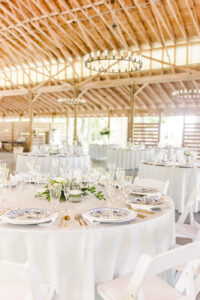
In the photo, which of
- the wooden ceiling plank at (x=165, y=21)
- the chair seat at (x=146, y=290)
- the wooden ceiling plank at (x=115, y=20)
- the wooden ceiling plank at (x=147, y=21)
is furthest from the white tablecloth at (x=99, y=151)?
the chair seat at (x=146, y=290)

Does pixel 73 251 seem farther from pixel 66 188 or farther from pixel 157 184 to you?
pixel 157 184

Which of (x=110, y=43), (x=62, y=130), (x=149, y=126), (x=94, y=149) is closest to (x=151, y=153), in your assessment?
(x=94, y=149)

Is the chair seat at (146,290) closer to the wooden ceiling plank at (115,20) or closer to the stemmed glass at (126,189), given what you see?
the stemmed glass at (126,189)

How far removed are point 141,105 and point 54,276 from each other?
16.4 meters

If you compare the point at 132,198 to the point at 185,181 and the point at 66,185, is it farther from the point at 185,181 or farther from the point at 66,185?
the point at 185,181

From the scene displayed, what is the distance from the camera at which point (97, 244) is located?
1859 mm

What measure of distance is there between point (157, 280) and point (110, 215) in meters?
0.55

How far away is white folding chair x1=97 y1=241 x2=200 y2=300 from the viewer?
1.25 metres

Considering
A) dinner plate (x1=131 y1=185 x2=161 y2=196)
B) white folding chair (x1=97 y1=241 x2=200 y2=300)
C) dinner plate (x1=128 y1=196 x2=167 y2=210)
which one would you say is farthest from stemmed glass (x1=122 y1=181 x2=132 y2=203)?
white folding chair (x1=97 y1=241 x2=200 y2=300)

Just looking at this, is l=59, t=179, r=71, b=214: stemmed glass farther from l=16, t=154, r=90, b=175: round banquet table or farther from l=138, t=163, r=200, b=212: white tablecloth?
l=16, t=154, r=90, b=175: round banquet table

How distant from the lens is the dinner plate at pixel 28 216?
1874 mm

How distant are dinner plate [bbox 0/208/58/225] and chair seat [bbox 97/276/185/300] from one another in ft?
1.92

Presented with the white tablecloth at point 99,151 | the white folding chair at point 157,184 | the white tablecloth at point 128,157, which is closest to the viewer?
the white folding chair at point 157,184

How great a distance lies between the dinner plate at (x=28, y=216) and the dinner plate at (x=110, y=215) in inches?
10.8
